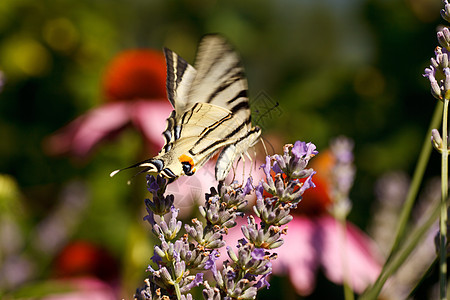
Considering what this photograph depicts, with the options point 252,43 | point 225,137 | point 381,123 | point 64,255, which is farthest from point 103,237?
point 225,137

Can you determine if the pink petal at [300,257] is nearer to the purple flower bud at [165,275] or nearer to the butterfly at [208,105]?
the butterfly at [208,105]

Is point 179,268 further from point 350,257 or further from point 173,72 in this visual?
point 350,257

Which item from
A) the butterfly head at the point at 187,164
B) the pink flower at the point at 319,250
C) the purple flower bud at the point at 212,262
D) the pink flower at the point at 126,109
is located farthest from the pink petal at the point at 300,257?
the purple flower bud at the point at 212,262

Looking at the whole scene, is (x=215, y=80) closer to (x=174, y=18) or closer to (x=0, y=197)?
(x=0, y=197)

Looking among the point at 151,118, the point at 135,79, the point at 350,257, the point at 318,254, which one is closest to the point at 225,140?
the point at 318,254

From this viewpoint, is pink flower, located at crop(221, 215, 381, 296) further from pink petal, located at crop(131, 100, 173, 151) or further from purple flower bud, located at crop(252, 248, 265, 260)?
purple flower bud, located at crop(252, 248, 265, 260)

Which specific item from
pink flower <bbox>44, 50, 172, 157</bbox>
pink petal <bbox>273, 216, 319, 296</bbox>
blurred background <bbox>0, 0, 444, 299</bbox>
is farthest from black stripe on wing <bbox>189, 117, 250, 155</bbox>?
pink flower <bbox>44, 50, 172, 157</bbox>

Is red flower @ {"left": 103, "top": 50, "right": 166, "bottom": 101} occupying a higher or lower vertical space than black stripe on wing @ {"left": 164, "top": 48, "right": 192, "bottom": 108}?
lower
